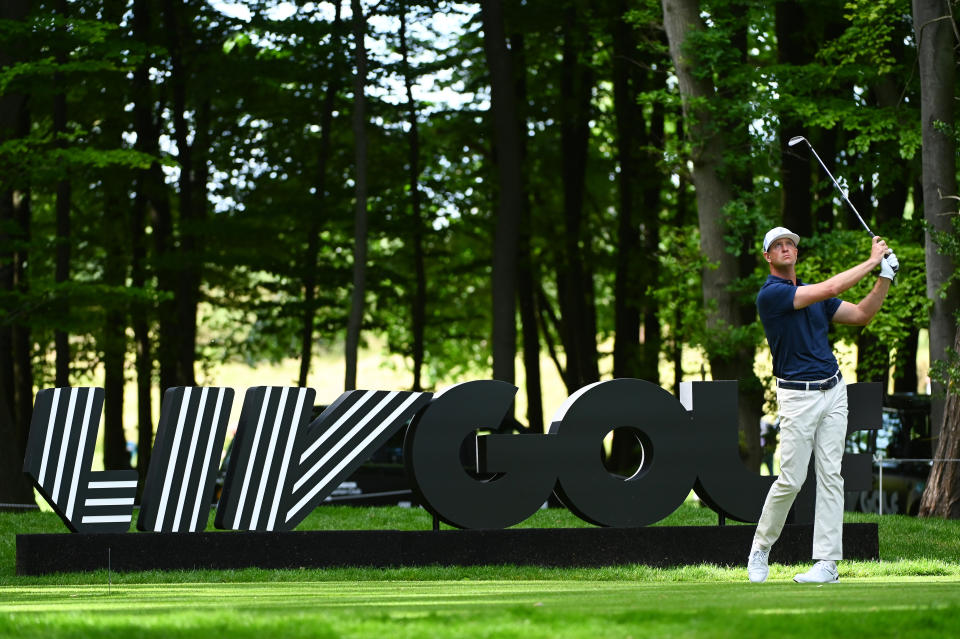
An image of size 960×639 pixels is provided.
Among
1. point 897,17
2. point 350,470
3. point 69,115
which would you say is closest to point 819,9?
point 897,17

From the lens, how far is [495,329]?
72.7 ft

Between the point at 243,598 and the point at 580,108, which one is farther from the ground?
the point at 580,108

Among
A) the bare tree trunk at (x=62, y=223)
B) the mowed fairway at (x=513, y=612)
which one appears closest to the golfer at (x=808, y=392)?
the mowed fairway at (x=513, y=612)

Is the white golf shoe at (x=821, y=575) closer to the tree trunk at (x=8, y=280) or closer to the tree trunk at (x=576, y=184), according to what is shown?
the tree trunk at (x=8, y=280)

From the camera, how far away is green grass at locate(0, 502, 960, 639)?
5.46 m

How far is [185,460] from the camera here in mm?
10586

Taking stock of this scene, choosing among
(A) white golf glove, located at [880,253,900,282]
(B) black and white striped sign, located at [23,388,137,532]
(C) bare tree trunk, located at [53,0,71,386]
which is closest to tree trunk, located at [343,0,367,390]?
(C) bare tree trunk, located at [53,0,71,386]

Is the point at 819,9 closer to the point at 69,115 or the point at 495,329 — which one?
the point at 495,329

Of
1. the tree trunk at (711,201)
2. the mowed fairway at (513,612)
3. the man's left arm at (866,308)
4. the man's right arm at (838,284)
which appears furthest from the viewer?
the tree trunk at (711,201)

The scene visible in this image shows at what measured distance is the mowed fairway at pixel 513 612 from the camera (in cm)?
540

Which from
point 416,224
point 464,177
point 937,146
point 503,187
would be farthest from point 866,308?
point 464,177

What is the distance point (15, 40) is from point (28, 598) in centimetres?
1167

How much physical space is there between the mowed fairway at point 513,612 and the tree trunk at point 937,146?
8.79 metres

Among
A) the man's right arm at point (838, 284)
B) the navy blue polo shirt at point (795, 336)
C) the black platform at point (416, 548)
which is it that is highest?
the man's right arm at point (838, 284)
